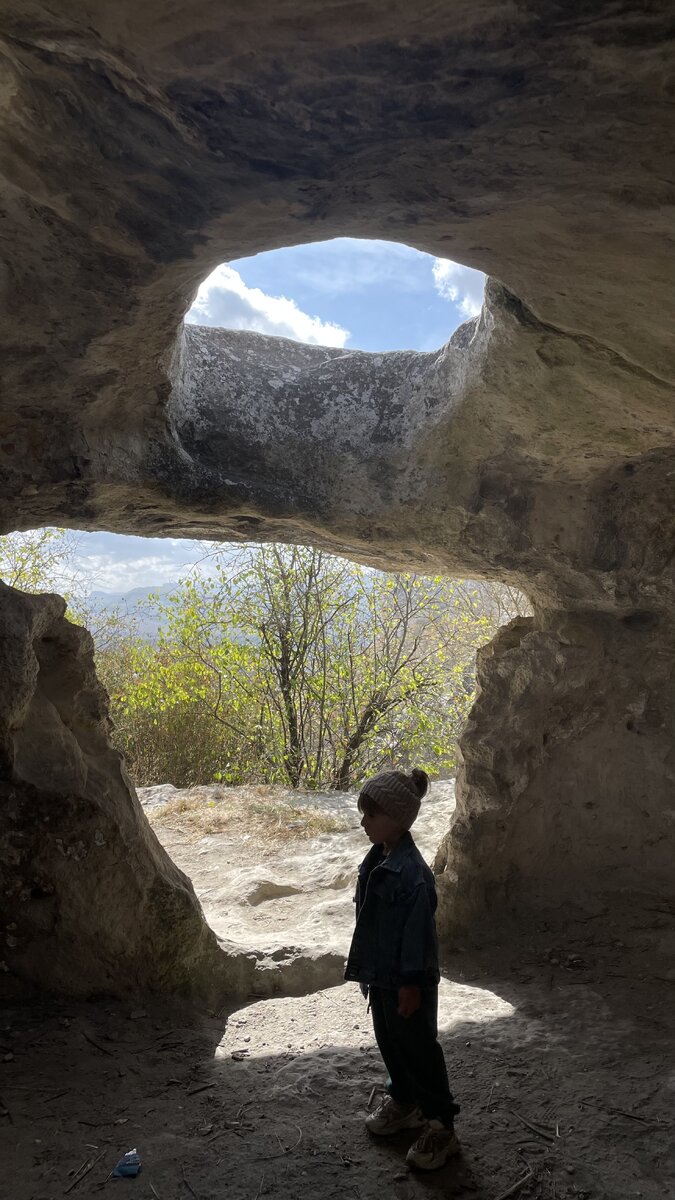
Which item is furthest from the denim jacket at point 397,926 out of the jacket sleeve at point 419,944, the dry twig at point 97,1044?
the dry twig at point 97,1044

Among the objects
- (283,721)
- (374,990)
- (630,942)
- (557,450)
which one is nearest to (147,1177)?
(374,990)

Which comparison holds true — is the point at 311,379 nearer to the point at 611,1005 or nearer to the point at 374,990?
the point at 374,990

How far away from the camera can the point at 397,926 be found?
235cm

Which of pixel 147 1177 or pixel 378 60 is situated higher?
pixel 378 60

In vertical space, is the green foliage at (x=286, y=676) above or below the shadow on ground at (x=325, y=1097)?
above

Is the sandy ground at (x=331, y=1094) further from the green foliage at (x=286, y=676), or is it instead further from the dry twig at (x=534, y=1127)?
the green foliage at (x=286, y=676)

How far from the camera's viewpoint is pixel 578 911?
13.1 feet

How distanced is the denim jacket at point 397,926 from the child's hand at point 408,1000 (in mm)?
20

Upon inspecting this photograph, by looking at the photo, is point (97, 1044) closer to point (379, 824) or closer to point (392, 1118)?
point (392, 1118)

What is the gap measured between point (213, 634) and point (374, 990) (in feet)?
25.3

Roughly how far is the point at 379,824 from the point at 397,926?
31cm

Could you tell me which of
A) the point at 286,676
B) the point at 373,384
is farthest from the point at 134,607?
the point at 373,384

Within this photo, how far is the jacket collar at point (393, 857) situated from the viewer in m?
2.42

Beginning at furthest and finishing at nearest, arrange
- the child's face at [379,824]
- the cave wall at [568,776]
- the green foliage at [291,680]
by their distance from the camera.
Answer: the green foliage at [291,680] < the cave wall at [568,776] < the child's face at [379,824]
